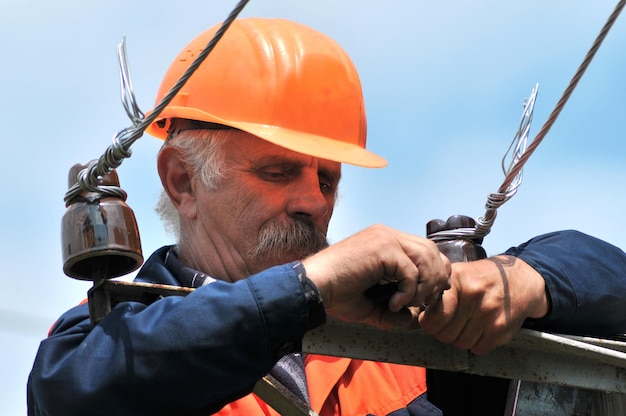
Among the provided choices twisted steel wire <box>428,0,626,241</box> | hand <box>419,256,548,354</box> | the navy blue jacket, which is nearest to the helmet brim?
twisted steel wire <box>428,0,626,241</box>

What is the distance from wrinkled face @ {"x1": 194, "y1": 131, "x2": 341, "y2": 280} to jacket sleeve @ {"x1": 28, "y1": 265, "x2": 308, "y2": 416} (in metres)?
1.01

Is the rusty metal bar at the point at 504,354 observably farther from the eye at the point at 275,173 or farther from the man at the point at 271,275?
the eye at the point at 275,173

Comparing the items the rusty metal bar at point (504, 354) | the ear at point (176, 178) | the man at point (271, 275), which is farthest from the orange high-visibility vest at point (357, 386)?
the ear at point (176, 178)

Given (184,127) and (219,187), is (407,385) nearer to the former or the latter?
(219,187)

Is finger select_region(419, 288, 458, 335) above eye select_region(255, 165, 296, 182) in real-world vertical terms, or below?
below

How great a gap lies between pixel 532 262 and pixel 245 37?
1.61 metres

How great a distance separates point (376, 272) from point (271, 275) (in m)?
0.30

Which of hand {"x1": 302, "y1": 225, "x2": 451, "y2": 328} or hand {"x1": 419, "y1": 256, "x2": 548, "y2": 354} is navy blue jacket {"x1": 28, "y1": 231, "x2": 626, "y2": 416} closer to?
hand {"x1": 302, "y1": 225, "x2": 451, "y2": 328}

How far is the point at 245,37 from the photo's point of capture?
4.82 meters

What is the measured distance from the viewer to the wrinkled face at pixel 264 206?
4.38 meters

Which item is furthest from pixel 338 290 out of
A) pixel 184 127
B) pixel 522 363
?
pixel 184 127

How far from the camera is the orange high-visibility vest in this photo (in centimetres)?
416

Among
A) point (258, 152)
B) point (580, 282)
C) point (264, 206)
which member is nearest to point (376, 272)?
point (580, 282)

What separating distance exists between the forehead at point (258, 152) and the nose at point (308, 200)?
0.25 feet
